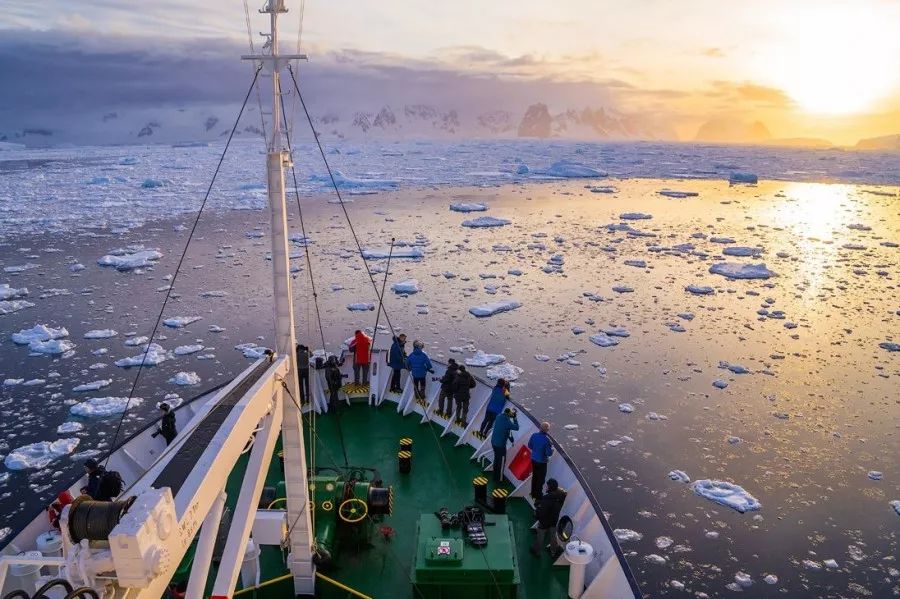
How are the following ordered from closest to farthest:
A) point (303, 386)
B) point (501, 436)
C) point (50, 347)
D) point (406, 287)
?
point (501, 436) < point (303, 386) < point (50, 347) < point (406, 287)

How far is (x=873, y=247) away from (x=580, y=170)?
131 feet

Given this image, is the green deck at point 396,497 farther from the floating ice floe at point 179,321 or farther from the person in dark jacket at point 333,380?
the floating ice floe at point 179,321

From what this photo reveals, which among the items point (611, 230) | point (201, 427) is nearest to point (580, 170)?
point (611, 230)

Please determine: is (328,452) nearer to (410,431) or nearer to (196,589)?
(410,431)

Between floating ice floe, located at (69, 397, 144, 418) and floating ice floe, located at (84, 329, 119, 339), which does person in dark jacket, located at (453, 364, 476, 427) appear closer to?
floating ice floe, located at (69, 397, 144, 418)

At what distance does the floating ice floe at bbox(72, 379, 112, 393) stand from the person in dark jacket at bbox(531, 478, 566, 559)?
11.0 m

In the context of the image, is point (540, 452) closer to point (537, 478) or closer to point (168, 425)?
point (537, 478)

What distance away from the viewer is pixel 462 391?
9.16 meters

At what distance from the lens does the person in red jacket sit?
1010 centimetres

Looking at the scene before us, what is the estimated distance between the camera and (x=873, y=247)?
2992 cm

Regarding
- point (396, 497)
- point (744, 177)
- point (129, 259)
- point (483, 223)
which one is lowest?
point (129, 259)

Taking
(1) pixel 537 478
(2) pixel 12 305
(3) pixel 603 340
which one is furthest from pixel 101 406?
(3) pixel 603 340

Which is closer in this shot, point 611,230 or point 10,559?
point 10,559

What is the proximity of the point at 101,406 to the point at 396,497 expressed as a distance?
8255mm
